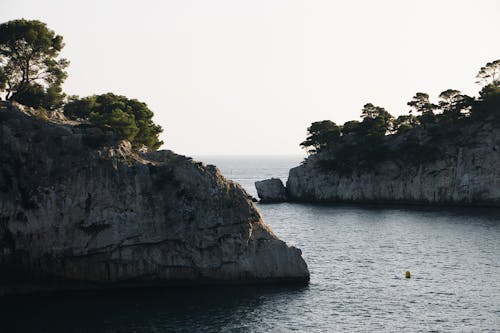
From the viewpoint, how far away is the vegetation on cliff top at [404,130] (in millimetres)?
125500

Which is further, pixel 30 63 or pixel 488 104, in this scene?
pixel 488 104

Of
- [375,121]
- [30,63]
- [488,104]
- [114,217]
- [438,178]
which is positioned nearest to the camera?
[114,217]

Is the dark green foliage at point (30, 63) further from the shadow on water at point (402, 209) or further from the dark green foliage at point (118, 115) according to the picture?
the shadow on water at point (402, 209)

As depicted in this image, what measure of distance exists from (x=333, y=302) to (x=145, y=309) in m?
17.7

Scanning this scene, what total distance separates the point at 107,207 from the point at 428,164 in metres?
92.3

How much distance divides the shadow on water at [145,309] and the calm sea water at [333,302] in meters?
0.09

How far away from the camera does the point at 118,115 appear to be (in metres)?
71.1

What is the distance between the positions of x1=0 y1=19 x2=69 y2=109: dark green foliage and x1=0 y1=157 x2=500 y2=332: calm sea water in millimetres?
29256

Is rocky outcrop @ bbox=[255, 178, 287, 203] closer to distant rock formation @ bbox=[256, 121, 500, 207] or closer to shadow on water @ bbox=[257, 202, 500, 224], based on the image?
shadow on water @ bbox=[257, 202, 500, 224]

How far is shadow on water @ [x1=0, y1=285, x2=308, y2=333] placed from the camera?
141 ft

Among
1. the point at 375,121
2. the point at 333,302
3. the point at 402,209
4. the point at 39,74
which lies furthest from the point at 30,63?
the point at 375,121

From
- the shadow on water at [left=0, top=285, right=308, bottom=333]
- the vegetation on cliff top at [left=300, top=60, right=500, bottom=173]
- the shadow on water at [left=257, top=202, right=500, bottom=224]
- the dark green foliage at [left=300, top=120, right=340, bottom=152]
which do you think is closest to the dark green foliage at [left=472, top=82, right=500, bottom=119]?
the vegetation on cliff top at [left=300, top=60, right=500, bottom=173]

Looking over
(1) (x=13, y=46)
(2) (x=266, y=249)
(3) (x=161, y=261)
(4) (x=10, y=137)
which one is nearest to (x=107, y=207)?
(3) (x=161, y=261)

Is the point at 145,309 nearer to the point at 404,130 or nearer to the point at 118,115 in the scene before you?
the point at 118,115
